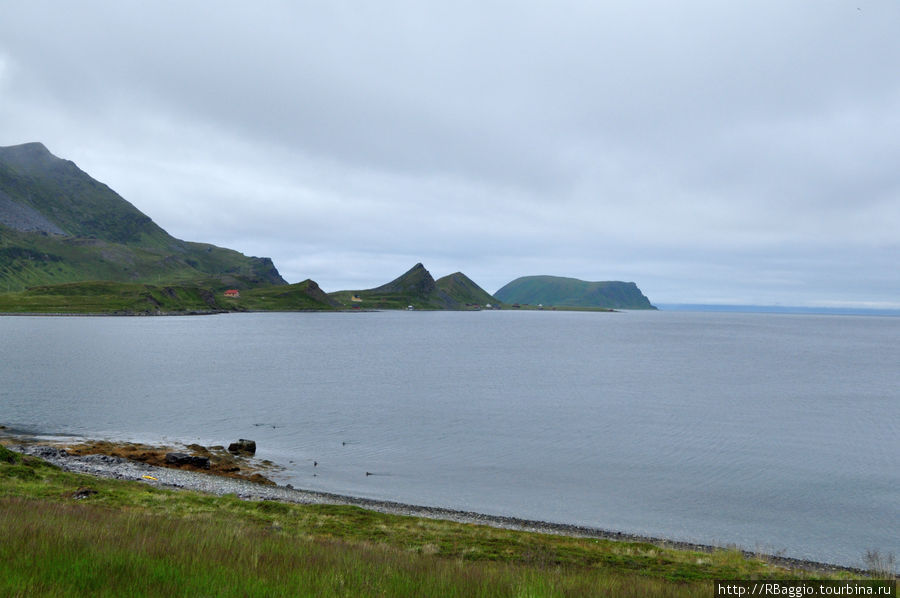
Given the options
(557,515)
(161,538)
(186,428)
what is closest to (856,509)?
(557,515)

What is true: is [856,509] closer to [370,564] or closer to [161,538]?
[370,564]

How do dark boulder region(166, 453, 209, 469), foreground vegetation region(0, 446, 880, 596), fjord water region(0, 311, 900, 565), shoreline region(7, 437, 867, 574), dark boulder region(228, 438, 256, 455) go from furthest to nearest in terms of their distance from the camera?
1. dark boulder region(228, 438, 256, 455)
2. dark boulder region(166, 453, 209, 469)
3. fjord water region(0, 311, 900, 565)
4. shoreline region(7, 437, 867, 574)
5. foreground vegetation region(0, 446, 880, 596)

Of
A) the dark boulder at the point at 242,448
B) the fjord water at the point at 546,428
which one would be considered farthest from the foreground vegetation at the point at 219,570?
the dark boulder at the point at 242,448

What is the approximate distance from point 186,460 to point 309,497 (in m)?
12.2

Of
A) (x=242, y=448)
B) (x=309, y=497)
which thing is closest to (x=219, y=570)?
(x=309, y=497)

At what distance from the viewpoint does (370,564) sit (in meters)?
10.3

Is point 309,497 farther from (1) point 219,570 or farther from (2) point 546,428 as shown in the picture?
(2) point 546,428

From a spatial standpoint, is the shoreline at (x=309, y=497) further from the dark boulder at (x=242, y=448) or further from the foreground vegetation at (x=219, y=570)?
the foreground vegetation at (x=219, y=570)

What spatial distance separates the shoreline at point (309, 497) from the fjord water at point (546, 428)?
6.44 ft

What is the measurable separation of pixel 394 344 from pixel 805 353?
124 metres

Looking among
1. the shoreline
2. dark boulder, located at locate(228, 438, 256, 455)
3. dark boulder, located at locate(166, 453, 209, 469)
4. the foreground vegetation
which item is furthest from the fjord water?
the foreground vegetation

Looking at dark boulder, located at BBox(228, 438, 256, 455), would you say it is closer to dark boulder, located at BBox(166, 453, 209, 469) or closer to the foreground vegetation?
dark boulder, located at BBox(166, 453, 209, 469)

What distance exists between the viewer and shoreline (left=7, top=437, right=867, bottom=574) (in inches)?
1030

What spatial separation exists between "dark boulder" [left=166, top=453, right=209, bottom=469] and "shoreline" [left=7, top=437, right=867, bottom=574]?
121 cm
